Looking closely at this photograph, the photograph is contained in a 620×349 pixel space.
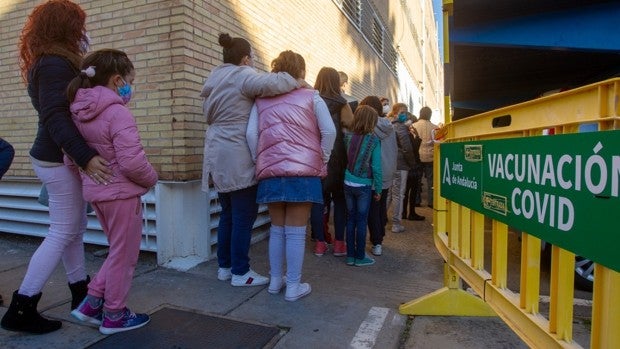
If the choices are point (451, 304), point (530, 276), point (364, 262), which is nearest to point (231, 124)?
point (364, 262)

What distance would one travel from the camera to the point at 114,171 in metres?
2.53

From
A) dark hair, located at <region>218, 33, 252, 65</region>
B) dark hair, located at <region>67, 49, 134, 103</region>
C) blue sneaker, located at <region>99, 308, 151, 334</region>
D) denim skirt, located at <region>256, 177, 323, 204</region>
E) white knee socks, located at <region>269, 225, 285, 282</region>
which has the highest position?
dark hair, located at <region>218, 33, 252, 65</region>

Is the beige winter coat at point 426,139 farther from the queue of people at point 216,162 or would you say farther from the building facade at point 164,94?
the building facade at point 164,94

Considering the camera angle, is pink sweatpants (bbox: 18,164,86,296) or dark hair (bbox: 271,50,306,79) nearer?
pink sweatpants (bbox: 18,164,86,296)

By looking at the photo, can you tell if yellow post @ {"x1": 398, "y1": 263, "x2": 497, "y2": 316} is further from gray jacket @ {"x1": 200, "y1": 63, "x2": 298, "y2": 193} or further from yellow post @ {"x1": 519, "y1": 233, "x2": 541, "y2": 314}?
gray jacket @ {"x1": 200, "y1": 63, "x2": 298, "y2": 193}

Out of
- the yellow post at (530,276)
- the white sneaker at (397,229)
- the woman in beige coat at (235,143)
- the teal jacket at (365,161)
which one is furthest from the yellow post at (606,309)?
the white sneaker at (397,229)

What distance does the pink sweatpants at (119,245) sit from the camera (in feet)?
8.38

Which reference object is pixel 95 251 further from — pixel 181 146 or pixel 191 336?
pixel 191 336

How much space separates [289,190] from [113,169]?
1.14 meters

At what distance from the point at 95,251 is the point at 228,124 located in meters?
2.15

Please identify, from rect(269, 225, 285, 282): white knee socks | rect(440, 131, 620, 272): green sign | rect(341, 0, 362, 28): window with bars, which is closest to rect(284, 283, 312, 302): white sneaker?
rect(269, 225, 285, 282): white knee socks

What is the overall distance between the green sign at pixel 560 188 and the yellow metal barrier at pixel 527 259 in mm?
18

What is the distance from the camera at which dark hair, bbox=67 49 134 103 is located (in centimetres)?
248

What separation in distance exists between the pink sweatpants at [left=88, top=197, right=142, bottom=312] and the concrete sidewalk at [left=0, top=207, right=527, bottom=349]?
11.2 inches
